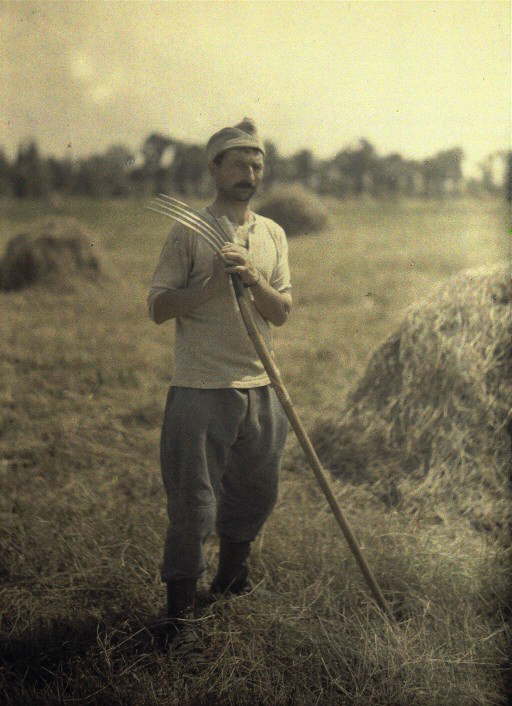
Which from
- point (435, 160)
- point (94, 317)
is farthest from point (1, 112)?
point (94, 317)

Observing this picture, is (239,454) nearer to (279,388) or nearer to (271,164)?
(279,388)

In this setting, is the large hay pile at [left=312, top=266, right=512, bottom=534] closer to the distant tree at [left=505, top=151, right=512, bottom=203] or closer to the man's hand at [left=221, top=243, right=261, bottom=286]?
the distant tree at [left=505, top=151, right=512, bottom=203]

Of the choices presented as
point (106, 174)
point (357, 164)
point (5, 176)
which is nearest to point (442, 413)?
point (357, 164)

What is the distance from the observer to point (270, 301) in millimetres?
2084

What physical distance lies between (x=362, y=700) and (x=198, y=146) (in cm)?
207

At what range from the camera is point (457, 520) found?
311cm

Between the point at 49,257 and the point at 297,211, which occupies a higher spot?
the point at 297,211

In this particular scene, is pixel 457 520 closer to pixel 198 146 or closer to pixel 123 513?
pixel 123 513

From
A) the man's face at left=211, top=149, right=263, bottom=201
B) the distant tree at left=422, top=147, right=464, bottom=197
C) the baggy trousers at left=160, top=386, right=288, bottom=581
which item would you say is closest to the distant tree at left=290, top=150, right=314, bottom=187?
the distant tree at left=422, top=147, right=464, bottom=197

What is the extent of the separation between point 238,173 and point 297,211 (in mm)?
7896

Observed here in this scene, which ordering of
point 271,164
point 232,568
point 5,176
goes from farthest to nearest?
point 271,164 → point 5,176 → point 232,568

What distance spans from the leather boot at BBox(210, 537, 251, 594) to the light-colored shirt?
25.3 inches

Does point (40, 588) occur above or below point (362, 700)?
above

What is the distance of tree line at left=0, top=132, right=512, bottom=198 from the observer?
2785mm
